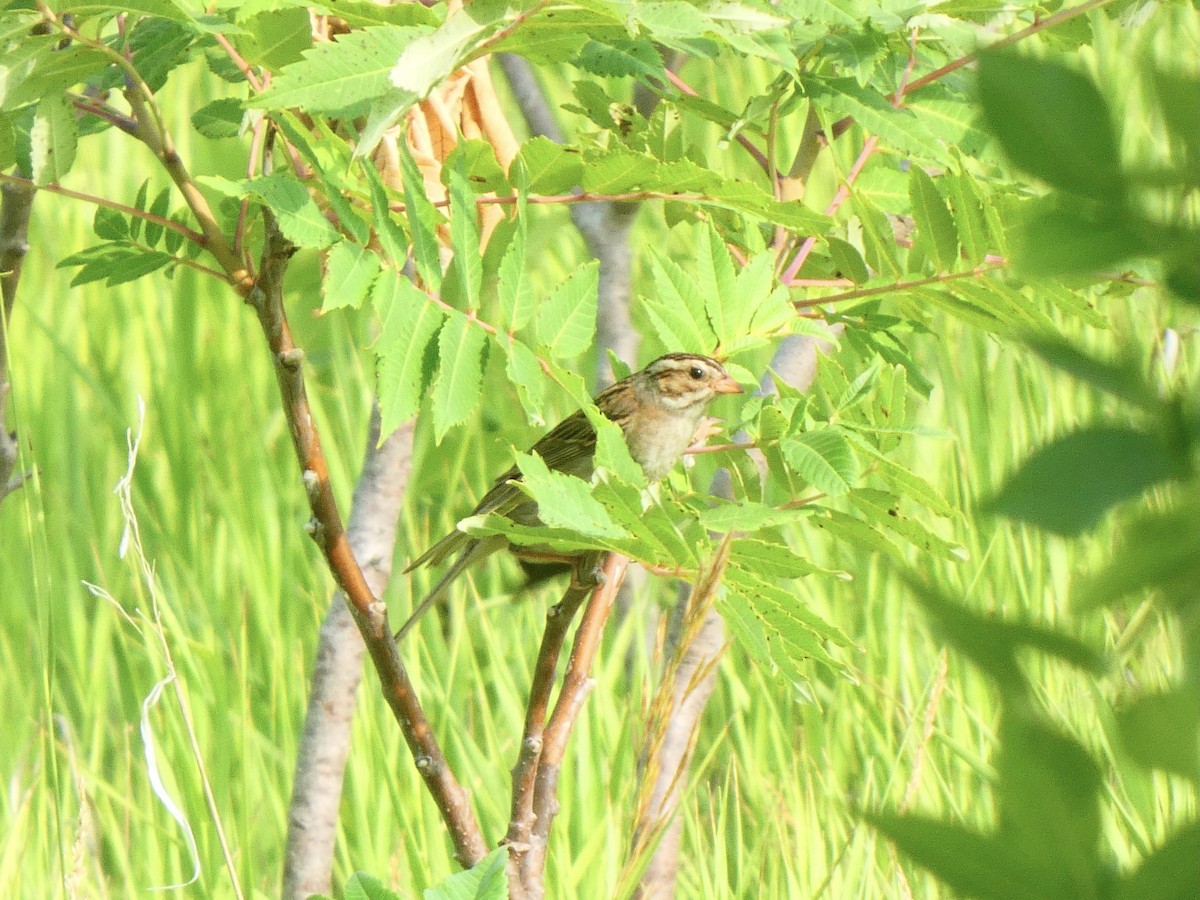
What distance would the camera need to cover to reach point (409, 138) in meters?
2.35

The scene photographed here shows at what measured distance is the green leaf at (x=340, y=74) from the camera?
148 cm

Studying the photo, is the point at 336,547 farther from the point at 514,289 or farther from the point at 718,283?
the point at 718,283

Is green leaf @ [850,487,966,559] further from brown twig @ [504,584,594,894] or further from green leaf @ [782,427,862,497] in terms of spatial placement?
brown twig @ [504,584,594,894]

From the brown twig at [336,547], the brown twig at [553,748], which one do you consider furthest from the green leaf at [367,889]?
the brown twig at [553,748]

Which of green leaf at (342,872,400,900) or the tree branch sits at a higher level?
green leaf at (342,872,400,900)

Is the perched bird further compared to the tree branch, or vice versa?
the tree branch

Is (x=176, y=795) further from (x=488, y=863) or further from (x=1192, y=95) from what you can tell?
(x=1192, y=95)

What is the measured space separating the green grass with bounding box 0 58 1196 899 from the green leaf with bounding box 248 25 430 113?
0.70 metres

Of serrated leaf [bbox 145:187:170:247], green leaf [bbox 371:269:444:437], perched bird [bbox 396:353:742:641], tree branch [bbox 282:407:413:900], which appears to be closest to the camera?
green leaf [bbox 371:269:444:437]

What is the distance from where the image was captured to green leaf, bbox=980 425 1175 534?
368mm

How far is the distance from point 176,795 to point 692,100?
1976mm

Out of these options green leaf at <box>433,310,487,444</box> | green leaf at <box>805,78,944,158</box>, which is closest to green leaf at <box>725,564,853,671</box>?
green leaf at <box>433,310,487,444</box>

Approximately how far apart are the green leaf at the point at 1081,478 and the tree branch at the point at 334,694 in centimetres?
224

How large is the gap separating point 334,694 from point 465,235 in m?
1.20
